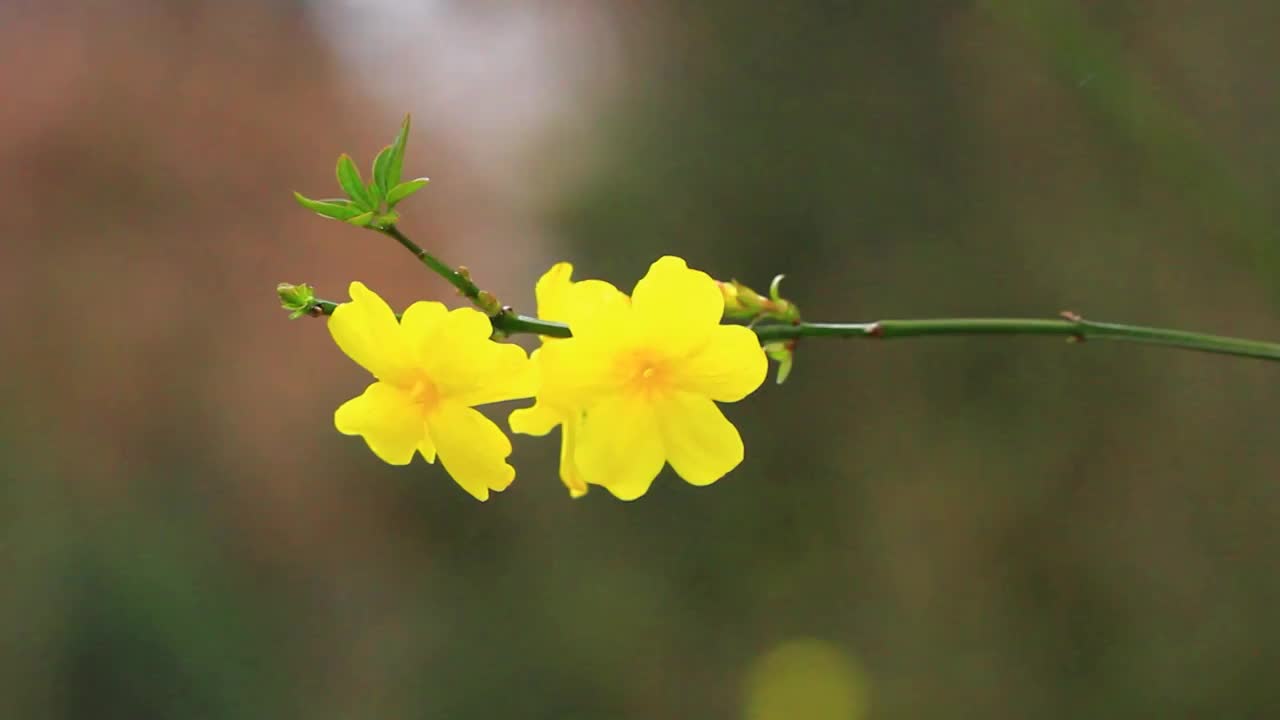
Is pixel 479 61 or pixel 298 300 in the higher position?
pixel 479 61

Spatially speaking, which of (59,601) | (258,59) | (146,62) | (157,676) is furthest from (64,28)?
(157,676)

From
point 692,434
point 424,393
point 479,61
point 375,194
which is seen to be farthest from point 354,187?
point 479,61

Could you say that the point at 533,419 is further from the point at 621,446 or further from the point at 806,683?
the point at 806,683

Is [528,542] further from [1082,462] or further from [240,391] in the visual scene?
[1082,462]

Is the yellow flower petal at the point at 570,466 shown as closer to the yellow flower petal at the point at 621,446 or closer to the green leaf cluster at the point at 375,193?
the yellow flower petal at the point at 621,446

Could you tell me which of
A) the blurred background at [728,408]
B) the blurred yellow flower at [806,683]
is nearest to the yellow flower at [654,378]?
the blurred background at [728,408]
